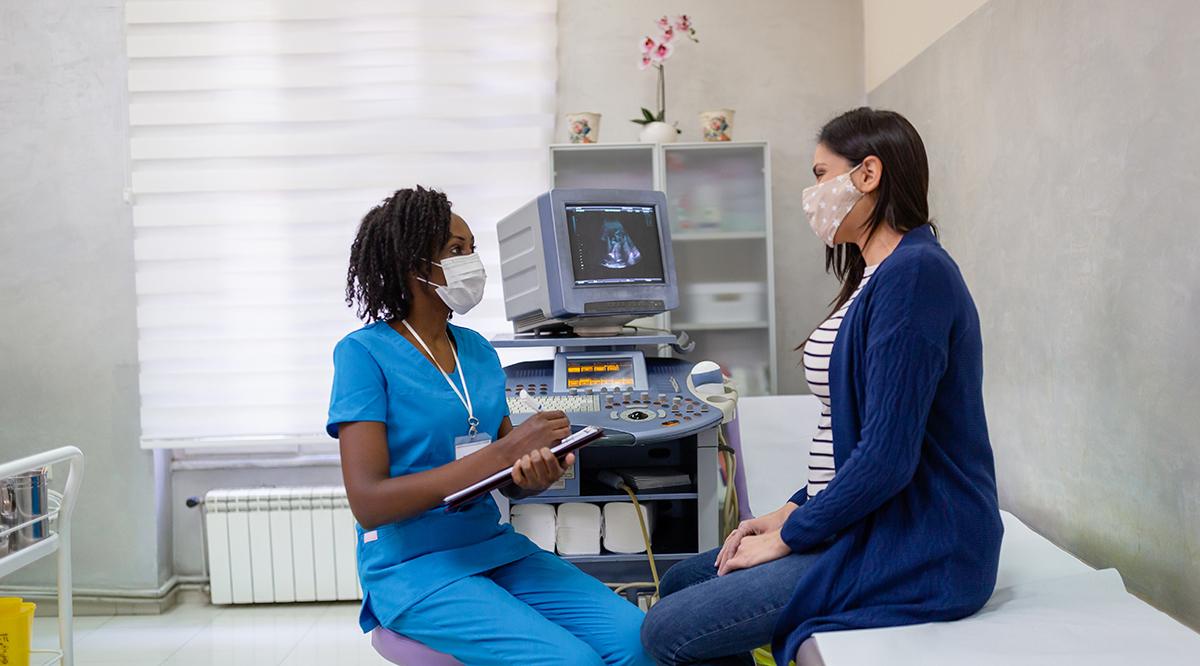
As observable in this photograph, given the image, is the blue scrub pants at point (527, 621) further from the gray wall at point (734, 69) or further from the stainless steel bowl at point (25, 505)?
the gray wall at point (734, 69)

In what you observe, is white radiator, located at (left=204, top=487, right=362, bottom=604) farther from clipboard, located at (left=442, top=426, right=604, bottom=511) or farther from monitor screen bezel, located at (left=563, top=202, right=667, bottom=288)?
clipboard, located at (left=442, top=426, right=604, bottom=511)

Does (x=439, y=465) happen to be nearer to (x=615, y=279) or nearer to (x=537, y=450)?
(x=537, y=450)

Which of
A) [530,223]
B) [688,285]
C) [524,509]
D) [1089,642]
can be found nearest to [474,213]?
[688,285]

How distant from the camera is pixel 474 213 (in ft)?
12.2

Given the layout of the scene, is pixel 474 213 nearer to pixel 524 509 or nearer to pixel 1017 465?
pixel 524 509

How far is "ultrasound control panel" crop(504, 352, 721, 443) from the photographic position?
7.42 ft

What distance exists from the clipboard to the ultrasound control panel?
49 cm

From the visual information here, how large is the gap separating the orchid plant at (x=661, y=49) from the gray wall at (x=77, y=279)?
1992 mm

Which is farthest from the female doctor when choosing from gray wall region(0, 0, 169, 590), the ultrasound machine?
gray wall region(0, 0, 169, 590)

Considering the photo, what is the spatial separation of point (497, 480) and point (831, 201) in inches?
29.4

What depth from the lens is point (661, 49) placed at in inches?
139

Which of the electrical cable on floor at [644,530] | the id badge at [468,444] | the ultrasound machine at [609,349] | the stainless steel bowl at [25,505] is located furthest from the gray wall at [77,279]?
the id badge at [468,444]

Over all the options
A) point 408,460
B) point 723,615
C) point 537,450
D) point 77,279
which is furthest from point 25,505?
point 77,279

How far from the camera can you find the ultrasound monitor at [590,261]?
8.38 ft
